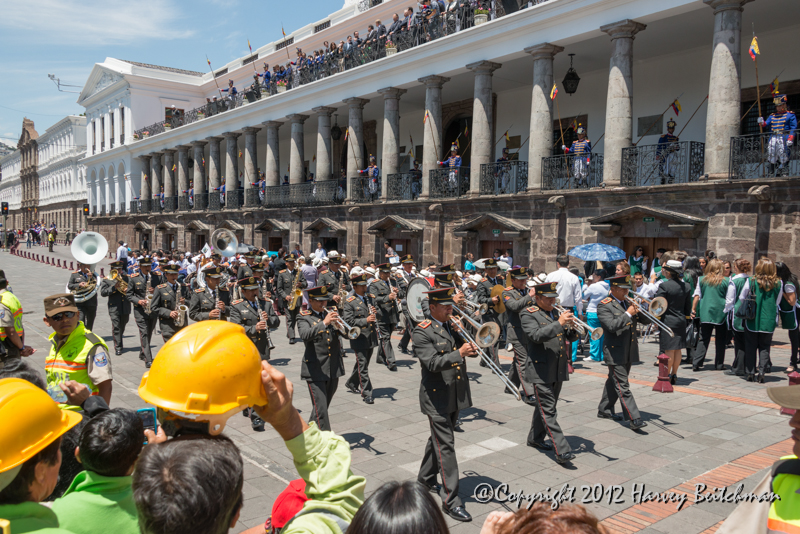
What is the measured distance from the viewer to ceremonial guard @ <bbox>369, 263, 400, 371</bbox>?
37.4 feet

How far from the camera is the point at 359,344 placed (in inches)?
357

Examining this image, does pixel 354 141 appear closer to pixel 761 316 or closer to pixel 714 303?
pixel 714 303

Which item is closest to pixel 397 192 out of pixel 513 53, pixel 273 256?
pixel 273 256

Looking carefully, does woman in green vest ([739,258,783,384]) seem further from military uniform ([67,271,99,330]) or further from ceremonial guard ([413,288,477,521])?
military uniform ([67,271,99,330])

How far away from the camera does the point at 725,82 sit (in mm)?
13734

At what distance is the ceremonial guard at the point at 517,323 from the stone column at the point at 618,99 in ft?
23.7

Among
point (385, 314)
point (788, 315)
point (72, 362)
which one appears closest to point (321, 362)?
point (72, 362)

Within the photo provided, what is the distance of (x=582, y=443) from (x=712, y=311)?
16.7 feet

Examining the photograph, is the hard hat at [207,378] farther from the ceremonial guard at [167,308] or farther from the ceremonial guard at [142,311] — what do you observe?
the ceremonial guard at [142,311]

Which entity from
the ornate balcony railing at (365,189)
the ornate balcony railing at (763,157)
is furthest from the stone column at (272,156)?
the ornate balcony railing at (763,157)

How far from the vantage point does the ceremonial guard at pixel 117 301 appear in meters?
11.9

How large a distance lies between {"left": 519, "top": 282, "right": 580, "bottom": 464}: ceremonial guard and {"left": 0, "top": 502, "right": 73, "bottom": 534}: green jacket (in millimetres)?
5057

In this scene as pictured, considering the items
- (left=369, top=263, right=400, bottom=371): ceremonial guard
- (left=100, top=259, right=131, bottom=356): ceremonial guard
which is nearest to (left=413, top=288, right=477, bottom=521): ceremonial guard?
(left=369, top=263, right=400, bottom=371): ceremonial guard

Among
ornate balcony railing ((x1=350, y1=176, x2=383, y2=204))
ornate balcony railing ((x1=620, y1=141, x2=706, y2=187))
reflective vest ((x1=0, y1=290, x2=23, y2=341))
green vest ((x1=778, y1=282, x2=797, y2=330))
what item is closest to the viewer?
reflective vest ((x1=0, y1=290, x2=23, y2=341))
